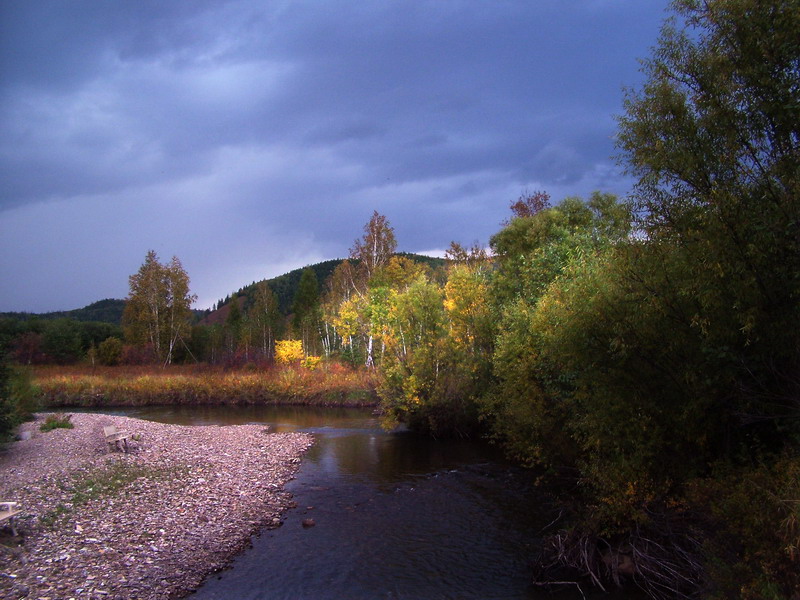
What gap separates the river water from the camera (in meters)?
12.1

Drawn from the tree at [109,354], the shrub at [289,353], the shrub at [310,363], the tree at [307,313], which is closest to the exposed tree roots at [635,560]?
the shrub at [310,363]

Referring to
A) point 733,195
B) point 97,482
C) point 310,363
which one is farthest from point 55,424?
point 733,195

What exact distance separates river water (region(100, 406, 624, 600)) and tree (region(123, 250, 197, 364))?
189 feet

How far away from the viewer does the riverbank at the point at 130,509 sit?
444 inches

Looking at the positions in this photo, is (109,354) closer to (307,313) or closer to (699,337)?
(307,313)

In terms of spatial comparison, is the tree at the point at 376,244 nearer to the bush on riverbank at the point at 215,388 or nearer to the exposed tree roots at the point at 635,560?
the bush on riverbank at the point at 215,388

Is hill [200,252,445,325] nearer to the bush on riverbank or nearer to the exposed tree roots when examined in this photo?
the bush on riverbank

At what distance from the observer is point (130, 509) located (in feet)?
50.9

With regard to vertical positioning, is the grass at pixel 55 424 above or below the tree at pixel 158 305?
below

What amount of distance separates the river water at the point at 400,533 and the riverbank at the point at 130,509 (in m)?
1.02

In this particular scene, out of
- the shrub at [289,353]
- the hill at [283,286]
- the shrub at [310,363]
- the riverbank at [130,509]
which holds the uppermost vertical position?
the hill at [283,286]

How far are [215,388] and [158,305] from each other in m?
31.6

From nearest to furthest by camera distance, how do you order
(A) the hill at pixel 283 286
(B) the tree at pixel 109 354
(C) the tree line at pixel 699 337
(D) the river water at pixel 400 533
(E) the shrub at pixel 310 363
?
1. (C) the tree line at pixel 699 337
2. (D) the river water at pixel 400 533
3. (E) the shrub at pixel 310 363
4. (B) the tree at pixel 109 354
5. (A) the hill at pixel 283 286

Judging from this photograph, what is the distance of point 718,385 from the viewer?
1032 centimetres
